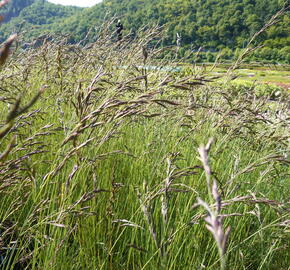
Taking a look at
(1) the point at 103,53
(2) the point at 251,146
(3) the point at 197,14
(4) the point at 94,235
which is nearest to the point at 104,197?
(4) the point at 94,235

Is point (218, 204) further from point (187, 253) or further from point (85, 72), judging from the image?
point (85, 72)

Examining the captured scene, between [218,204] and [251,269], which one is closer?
[218,204]

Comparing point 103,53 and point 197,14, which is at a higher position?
point 103,53

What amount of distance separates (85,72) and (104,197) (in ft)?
5.87

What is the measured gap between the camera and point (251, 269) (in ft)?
5.24

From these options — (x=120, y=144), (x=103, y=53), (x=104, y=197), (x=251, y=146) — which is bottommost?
(x=251, y=146)

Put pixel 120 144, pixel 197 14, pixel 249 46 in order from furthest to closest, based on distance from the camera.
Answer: pixel 197 14 < pixel 120 144 < pixel 249 46

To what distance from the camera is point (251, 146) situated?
7.13 feet

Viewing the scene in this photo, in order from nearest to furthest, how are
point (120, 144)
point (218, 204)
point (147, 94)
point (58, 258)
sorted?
point (218, 204), point (147, 94), point (58, 258), point (120, 144)

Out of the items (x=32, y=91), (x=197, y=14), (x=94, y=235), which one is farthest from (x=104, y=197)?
(x=197, y=14)

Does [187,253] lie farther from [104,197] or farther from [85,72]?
[85,72]

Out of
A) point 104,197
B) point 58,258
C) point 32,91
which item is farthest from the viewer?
point 32,91

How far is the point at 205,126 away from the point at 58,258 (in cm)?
150

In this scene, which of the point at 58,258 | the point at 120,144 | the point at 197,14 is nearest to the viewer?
the point at 58,258
